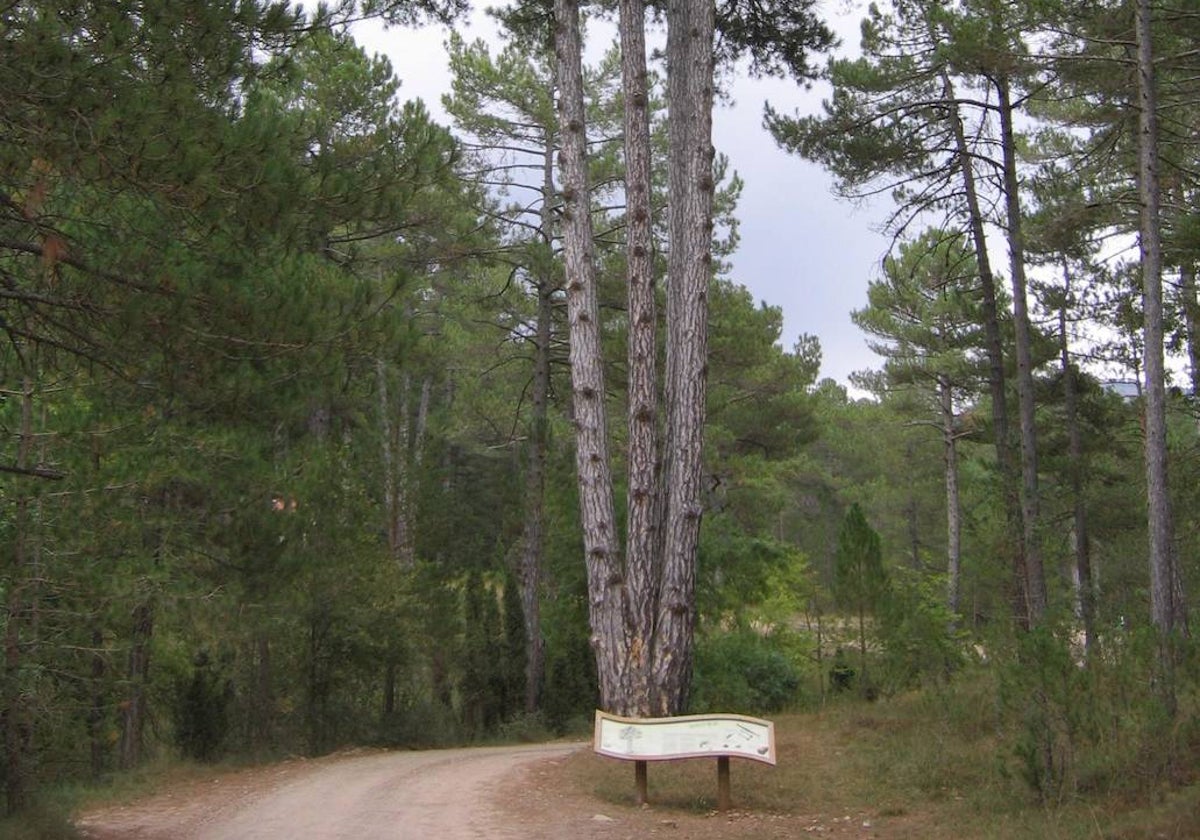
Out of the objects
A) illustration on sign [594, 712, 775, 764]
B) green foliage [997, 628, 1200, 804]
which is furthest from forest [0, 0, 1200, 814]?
illustration on sign [594, 712, 775, 764]

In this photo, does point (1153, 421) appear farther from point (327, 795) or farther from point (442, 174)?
point (327, 795)

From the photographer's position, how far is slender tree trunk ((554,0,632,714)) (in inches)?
403

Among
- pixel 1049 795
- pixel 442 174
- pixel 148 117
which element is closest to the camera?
pixel 148 117

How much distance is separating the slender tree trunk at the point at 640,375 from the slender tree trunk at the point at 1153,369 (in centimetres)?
448

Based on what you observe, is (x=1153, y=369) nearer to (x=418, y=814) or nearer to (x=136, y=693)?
(x=418, y=814)

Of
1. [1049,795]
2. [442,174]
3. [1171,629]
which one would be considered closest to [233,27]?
[442,174]

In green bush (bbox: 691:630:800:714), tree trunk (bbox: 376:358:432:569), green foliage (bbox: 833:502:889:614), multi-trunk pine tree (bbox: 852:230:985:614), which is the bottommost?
green bush (bbox: 691:630:800:714)

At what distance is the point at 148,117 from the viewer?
5773 millimetres

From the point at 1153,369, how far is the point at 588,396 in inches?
211

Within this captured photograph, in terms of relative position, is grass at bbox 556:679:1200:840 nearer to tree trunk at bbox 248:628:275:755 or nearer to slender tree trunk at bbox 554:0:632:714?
slender tree trunk at bbox 554:0:632:714

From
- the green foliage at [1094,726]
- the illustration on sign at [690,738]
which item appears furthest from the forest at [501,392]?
the illustration on sign at [690,738]

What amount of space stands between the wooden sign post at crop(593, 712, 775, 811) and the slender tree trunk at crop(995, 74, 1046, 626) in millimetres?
7492

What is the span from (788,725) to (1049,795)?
7311mm

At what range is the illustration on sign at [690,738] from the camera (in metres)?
8.03
